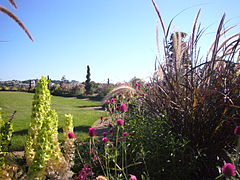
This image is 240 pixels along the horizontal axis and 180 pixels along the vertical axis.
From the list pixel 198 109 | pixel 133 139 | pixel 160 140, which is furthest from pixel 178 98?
pixel 133 139

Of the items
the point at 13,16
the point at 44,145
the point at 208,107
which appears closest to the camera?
the point at 44,145

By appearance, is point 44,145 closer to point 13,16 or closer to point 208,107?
point 13,16

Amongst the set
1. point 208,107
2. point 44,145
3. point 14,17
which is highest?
point 14,17

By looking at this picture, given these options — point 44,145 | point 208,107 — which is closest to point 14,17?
point 44,145

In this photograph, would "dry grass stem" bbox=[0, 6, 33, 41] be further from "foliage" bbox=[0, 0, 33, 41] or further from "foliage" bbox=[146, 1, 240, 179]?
"foliage" bbox=[146, 1, 240, 179]

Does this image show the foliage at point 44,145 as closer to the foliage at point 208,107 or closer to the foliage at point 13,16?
the foliage at point 13,16

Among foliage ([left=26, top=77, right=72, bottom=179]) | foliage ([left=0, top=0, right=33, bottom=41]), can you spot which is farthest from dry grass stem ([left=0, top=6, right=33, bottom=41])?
foliage ([left=26, top=77, right=72, bottom=179])

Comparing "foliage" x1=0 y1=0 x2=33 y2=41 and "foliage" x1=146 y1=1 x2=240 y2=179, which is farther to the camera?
"foliage" x1=146 y1=1 x2=240 y2=179

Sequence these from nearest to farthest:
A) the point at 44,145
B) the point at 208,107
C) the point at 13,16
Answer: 1. the point at 44,145
2. the point at 13,16
3. the point at 208,107

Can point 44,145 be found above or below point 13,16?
below

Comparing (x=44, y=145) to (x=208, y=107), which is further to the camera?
(x=208, y=107)

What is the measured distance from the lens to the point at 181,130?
74.7 inches

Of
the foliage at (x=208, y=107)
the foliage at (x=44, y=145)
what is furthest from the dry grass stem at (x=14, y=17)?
the foliage at (x=208, y=107)

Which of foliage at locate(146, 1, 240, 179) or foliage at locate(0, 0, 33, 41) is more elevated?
foliage at locate(0, 0, 33, 41)
